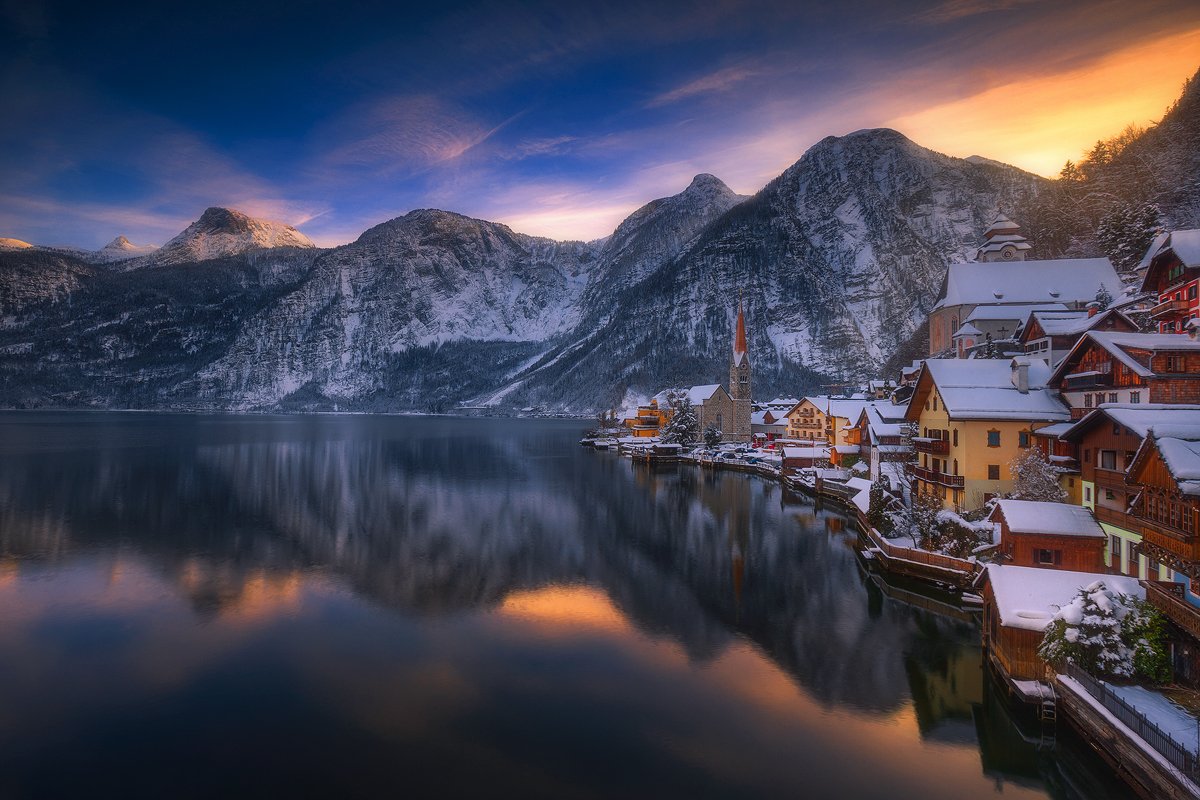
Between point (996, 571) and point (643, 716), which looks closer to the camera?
point (643, 716)

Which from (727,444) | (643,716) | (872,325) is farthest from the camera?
(872,325)

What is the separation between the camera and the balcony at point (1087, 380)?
2548 cm

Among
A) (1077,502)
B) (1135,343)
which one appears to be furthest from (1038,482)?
(1135,343)

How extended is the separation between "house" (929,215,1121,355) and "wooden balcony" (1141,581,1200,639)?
47.0 m

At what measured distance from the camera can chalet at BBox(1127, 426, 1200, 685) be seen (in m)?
14.6

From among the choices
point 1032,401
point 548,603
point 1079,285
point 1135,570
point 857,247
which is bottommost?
point 548,603

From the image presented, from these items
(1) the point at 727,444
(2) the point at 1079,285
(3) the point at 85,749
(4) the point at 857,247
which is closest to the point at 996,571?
(3) the point at 85,749

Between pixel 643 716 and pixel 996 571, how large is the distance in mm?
11793

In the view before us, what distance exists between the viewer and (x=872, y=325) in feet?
550

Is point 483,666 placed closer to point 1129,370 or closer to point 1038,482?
point 1038,482

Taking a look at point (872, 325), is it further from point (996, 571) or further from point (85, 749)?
point (85, 749)

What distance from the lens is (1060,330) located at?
33.8 m

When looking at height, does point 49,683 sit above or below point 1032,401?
below

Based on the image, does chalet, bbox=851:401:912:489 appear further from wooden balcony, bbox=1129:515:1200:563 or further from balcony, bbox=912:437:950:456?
wooden balcony, bbox=1129:515:1200:563
